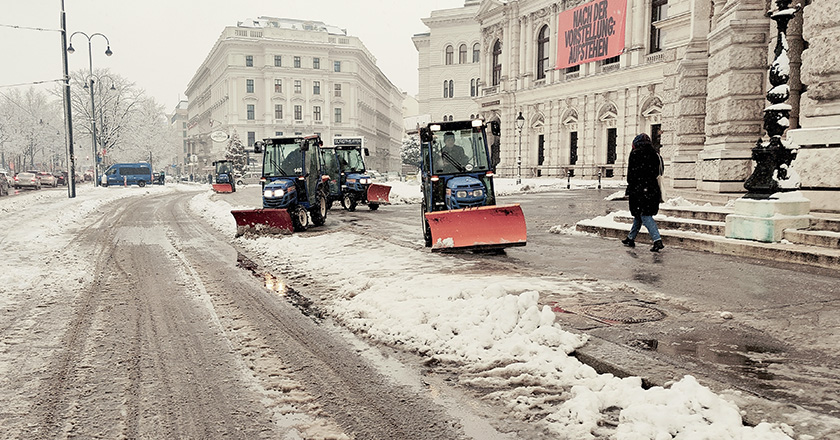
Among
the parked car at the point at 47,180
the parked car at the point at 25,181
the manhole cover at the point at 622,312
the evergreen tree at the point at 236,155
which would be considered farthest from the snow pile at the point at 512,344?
the evergreen tree at the point at 236,155

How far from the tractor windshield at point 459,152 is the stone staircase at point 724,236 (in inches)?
133

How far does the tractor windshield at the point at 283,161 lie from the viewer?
47.4 ft

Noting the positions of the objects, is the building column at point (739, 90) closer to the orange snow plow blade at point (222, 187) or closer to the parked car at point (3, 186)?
the orange snow plow blade at point (222, 187)

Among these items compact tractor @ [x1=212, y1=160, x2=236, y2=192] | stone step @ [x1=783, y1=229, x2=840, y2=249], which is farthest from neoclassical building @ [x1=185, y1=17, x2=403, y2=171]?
stone step @ [x1=783, y1=229, x2=840, y2=249]

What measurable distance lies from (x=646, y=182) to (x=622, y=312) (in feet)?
15.5

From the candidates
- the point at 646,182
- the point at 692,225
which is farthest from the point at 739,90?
the point at 646,182

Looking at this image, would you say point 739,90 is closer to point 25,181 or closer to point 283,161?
point 283,161

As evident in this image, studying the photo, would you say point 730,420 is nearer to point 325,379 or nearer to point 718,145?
point 325,379

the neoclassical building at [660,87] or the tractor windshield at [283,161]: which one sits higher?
the neoclassical building at [660,87]

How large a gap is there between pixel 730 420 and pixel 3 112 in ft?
340

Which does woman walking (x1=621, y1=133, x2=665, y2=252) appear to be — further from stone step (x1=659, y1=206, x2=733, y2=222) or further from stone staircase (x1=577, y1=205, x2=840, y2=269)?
stone step (x1=659, y1=206, x2=733, y2=222)

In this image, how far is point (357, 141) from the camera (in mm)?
40500

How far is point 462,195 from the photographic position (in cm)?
1037

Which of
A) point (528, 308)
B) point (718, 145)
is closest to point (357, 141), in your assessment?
point (718, 145)
